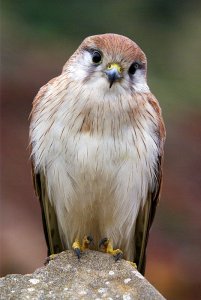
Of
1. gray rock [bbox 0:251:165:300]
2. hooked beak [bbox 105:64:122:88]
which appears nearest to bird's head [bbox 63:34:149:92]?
hooked beak [bbox 105:64:122:88]

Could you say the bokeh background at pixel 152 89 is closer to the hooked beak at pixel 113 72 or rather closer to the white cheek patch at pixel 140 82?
the white cheek patch at pixel 140 82

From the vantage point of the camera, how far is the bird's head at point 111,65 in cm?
830

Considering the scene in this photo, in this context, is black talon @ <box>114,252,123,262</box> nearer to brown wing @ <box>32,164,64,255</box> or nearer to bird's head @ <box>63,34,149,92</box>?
brown wing @ <box>32,164,64,255</box>

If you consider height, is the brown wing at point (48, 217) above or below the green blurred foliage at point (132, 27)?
below

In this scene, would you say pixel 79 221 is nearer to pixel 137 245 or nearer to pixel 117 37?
pixel 137 245

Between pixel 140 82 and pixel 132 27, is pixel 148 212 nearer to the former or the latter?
pixel 140 82

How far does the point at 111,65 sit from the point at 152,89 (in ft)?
16.0

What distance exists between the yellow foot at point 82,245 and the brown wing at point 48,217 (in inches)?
10.0

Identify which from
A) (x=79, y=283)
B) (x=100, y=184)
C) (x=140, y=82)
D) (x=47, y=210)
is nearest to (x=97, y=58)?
(x=140, y=82)

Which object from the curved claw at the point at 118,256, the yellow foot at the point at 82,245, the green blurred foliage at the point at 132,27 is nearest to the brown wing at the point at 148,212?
the yellow foot at the point at 82,245

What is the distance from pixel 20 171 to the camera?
13281 millimetres

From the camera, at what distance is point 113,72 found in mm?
8234

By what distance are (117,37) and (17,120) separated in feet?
17.2

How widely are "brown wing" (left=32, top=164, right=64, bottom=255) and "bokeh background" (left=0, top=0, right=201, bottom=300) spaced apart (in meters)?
2.66
